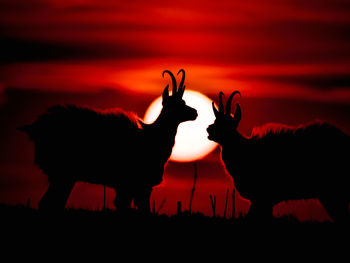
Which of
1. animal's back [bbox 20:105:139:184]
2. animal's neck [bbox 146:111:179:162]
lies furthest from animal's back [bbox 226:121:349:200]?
animal's back [bbox 20:105:139:184]

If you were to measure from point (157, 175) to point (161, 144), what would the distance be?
798 millimetres

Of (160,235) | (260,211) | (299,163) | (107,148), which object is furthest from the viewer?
(107,148)

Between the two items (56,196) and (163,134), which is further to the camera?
(163,134)

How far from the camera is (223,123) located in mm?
16281

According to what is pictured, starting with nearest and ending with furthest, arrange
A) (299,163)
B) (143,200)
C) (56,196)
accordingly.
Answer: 1. (56,196)
2. (143,200)
3. (299,163)

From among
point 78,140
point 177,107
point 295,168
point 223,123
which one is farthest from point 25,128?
point 295,168

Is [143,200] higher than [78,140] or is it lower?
lower

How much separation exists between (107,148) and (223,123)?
3.15 m

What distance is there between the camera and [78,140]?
49.3 feet

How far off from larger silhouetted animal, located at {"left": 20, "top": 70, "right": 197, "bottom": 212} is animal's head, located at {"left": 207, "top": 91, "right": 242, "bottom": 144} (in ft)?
2.49

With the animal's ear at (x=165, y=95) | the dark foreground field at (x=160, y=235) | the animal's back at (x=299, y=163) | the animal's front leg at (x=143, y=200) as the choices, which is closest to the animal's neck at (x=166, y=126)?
the animal's ear at (x=165, y=95)

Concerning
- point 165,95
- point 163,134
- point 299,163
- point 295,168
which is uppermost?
point 165,95

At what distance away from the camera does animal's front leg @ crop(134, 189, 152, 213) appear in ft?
48.4

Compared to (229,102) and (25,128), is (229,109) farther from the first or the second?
(25,128)
